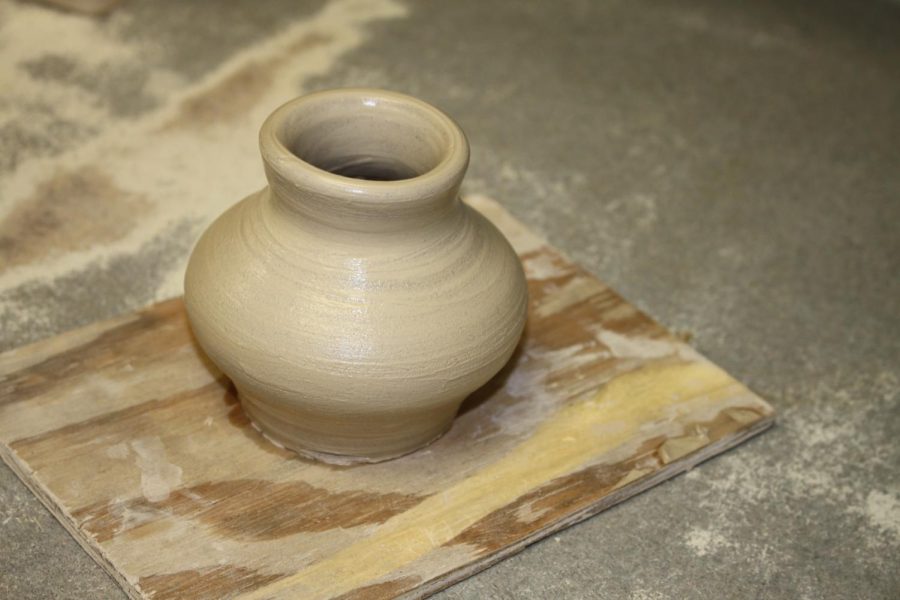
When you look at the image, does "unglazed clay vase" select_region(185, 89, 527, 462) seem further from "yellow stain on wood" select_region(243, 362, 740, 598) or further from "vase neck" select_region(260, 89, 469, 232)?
"yellow stain on wood" select_region(243, 362, 740, 598)

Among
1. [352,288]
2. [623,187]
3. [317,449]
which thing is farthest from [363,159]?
[623,187]

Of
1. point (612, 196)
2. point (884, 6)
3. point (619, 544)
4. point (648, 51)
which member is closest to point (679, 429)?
point (619, 544)

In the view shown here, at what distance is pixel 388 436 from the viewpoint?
1.31 metres

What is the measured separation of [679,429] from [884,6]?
195cm

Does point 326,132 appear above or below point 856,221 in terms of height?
above

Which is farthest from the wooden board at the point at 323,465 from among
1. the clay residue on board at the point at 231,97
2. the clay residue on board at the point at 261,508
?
the clay residue on board at the point at 231,97

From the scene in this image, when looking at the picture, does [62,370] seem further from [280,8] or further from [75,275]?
[280,8]

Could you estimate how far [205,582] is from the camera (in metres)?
1.17

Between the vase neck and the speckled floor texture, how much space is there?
1.45ft

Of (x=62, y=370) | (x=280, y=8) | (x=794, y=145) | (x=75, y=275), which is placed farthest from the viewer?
(x=280, y=8)

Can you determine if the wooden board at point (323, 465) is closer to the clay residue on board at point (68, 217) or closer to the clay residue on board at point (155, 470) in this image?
the clay residue on board at point (155, 470)

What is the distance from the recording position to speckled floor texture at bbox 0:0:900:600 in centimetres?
137

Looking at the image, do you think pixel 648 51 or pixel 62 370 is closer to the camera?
pixel 62 370

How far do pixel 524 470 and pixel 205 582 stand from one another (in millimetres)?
405
